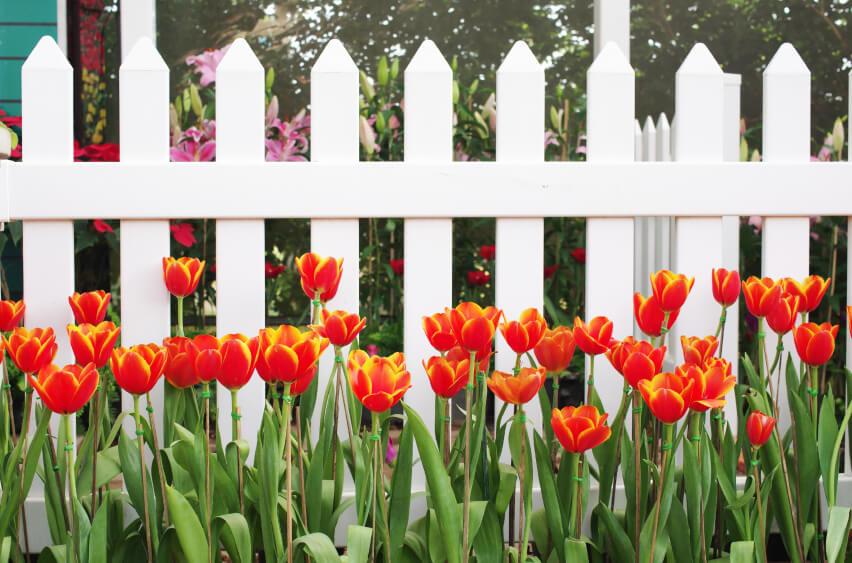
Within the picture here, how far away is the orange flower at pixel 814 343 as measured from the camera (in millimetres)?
980

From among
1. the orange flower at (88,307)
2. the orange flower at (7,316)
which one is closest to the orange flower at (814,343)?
the orange flower at (88,307)

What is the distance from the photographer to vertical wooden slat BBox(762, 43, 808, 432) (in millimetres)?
1201

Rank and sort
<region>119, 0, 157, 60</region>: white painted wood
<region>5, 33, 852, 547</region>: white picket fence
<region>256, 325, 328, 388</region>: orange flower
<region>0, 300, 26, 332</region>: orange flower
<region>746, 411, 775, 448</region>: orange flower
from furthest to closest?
<region>119, 0, 157, 60</region>: white painted wood → <region>5, 33, 852, 547</region>: white picket fence → <region>0, 300, 26, 332</region>: orange flower → <region>746, 411, 775, 448</region>: orange flower → <region>256, 325, 328, 388</region>: orange flower

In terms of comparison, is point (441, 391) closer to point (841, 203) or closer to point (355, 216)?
point (355, 216)

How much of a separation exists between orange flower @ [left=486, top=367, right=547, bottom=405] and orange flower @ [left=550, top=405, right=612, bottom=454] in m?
0.04

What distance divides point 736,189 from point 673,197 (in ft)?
0.34

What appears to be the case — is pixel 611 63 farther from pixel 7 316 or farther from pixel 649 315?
pixel 7 316

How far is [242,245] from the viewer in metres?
1.13

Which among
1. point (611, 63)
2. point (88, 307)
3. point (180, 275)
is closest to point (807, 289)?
point (611, 63)

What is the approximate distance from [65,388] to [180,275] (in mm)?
274

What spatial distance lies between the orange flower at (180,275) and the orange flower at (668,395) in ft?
2.01

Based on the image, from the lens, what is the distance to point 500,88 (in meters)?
1.17

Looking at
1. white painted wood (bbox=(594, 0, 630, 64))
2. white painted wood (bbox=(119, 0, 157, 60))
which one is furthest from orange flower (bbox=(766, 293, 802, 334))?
white painted wood (bbox=(119, 0, 157, 60))

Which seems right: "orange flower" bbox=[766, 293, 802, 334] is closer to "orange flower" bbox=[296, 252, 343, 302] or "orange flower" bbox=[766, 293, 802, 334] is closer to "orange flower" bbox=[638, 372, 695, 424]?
"orange flower" bbox=[638, 372, 695, 424]
